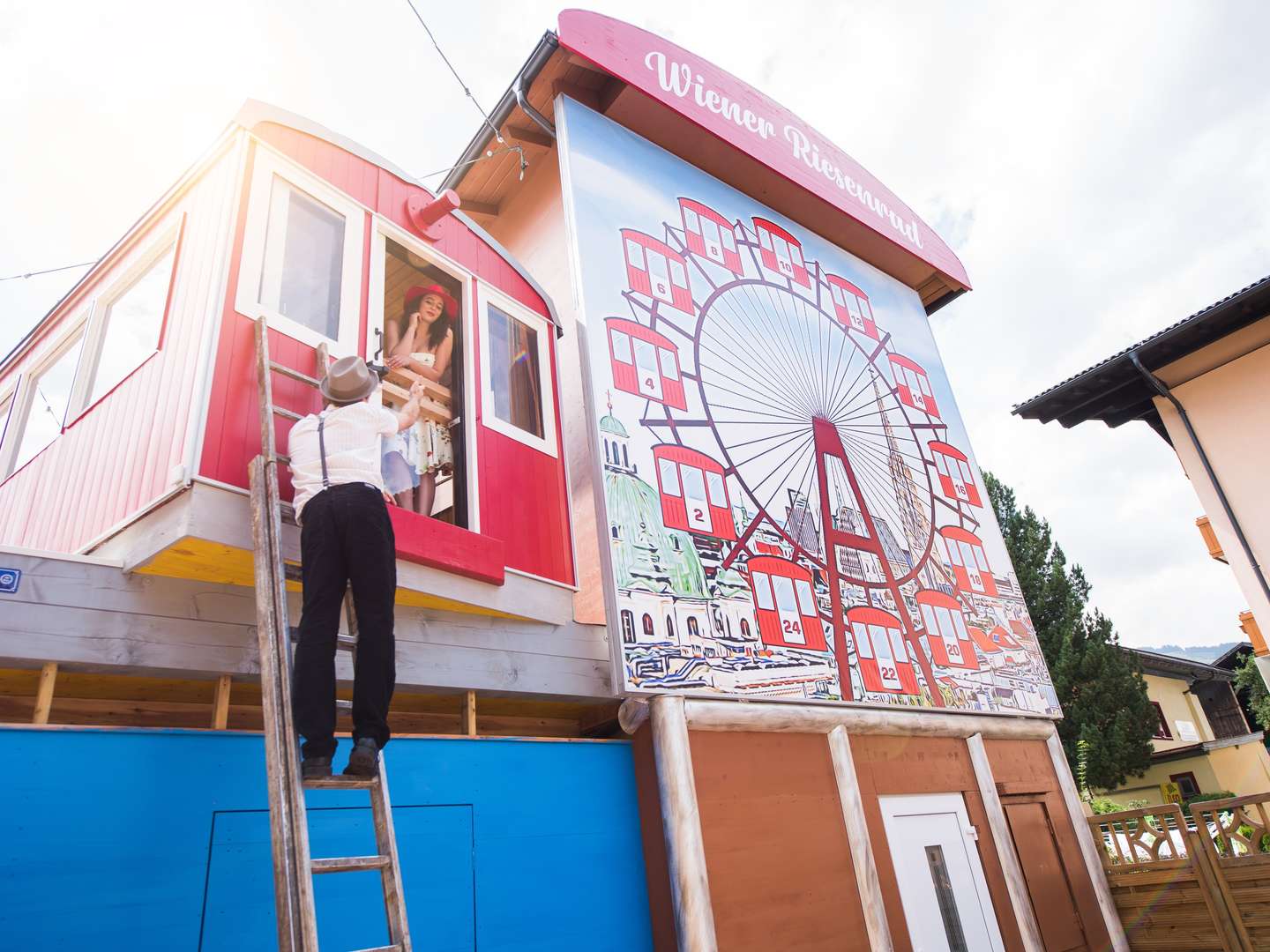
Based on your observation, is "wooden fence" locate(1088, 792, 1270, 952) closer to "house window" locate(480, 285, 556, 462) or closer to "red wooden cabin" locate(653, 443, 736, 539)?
"red wooden cabin" locate(653, 443, 736, 539)

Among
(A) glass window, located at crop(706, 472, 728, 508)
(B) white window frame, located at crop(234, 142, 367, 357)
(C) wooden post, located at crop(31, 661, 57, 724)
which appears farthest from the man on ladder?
(A) glass window, located at crop(706, 472, 728, 508)

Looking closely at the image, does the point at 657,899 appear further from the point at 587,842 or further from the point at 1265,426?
the point at 1265,426

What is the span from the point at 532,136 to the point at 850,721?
7059mm

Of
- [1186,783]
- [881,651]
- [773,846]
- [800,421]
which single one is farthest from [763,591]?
[1186,783]

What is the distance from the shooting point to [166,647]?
4051mm

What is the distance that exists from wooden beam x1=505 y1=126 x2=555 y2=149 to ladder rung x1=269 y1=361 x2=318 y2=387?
5555 millimetres

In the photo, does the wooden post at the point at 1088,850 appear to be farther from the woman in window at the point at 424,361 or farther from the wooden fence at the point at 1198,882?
the woman in window at the point at 424,361

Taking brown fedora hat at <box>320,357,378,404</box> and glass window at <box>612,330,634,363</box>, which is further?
glass window at <box>612,330,634,363</box>

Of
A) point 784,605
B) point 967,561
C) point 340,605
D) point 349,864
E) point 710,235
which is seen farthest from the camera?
point 967,561

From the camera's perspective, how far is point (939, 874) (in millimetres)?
7164

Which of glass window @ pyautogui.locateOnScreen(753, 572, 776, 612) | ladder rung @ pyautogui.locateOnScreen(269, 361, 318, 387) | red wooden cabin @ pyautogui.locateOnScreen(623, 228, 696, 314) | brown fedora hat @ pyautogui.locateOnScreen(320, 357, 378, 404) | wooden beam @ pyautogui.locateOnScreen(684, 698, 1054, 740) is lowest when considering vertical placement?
wooden beam @ pyautogui.locateOnScreen(684, 698, 1054, 740)

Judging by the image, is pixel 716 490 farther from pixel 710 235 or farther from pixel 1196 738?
pixel 1196 738

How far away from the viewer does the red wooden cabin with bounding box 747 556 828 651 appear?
7055 millimetres

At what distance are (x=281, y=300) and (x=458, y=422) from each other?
142 cm
